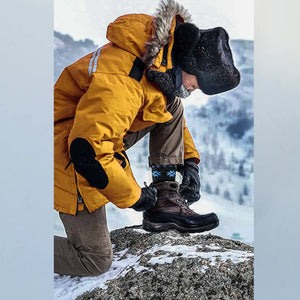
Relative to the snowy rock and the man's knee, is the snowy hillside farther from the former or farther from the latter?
the snowy rock

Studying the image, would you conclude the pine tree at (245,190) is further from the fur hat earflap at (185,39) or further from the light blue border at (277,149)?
the fur hat earflap at (185,39)

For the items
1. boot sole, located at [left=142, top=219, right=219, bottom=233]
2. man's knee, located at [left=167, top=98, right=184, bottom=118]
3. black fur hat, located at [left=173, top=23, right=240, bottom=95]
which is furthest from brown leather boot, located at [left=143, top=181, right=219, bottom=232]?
black fur hat, located at [left=173, top=23, right=240, bottom=95]

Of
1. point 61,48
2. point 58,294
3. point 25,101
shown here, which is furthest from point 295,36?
point 58,294

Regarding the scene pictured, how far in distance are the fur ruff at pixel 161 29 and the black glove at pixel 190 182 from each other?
416 mm

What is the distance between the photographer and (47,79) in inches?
54.1

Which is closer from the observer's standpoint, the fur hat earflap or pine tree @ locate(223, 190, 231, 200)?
the fur hat earflap

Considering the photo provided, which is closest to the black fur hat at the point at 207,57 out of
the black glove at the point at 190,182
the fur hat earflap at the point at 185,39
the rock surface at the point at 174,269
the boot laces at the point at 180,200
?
the fur hat earflap at the point at 185,39

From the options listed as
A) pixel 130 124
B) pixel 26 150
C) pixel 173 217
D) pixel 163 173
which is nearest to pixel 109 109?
pixel 130 124

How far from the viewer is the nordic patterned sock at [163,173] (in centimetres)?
174

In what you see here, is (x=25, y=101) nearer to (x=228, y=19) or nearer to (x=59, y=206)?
(x=59, y=206)

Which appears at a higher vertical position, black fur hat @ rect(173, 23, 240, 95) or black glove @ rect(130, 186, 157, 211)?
black fur hat @ rect(173, 23, 240, 95)

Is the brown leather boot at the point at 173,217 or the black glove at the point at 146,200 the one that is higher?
the black glove at the point at 146,200

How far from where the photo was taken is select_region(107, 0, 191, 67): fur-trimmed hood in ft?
5.01

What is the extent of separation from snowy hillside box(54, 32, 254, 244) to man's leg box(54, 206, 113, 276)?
0.23 meters
